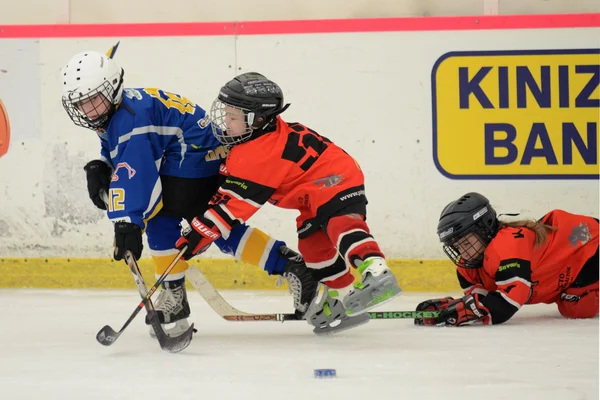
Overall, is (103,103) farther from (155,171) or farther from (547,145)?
(547,145)

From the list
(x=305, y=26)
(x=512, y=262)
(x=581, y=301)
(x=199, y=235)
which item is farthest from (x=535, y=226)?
(x=305, y=26)

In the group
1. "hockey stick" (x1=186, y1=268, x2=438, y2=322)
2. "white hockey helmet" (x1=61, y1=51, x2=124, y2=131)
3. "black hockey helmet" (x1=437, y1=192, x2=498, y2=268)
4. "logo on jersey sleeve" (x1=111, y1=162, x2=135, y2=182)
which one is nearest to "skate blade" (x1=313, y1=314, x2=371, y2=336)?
"hockey stick" (x1=186, y1=268, x2=438, y2=322)

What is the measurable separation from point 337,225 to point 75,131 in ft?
7.28

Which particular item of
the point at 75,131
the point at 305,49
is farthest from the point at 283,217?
the point at 75,131

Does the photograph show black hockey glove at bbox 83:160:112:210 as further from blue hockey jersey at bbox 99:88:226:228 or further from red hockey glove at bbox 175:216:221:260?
red hockey glove at bbox 175:216:221:260

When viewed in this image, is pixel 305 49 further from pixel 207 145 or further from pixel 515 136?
pixel 207 145

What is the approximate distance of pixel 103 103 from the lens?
3.04 meters

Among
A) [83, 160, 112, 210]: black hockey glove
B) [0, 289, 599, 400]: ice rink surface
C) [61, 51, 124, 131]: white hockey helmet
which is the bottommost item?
[0, 289, 599, 400]: ice rink surface

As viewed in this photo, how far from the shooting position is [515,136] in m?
4.66

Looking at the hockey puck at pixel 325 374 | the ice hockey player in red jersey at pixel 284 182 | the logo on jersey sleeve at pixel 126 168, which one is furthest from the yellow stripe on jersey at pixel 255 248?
the hockey puck at pixel 325 374

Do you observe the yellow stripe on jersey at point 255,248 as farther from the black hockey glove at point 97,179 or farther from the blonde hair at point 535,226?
the blonde hair at point 535,226

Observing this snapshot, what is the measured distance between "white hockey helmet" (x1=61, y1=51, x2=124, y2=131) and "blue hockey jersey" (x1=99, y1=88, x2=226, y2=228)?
42 millimetres

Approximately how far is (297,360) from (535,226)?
47.4 inches

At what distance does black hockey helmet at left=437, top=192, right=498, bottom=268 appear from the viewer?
3.37 metres
